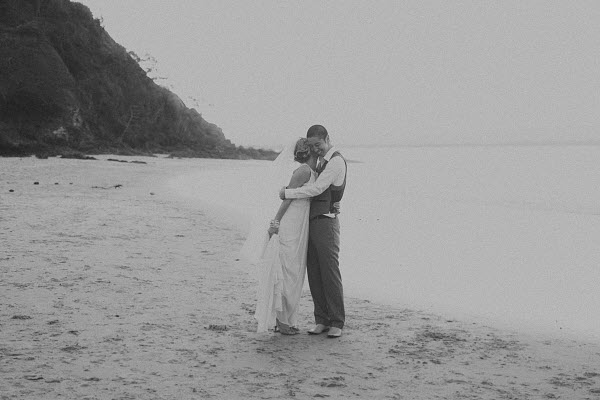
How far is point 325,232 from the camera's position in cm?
619

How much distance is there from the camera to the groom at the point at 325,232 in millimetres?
6035

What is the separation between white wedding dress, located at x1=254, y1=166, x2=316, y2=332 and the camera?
20.1 feet

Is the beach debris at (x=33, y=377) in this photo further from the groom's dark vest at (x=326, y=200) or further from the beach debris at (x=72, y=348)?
the groom's dark vest at (x=326, y=200)

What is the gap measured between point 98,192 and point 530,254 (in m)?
12.0

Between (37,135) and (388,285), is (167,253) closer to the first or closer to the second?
(388,285)

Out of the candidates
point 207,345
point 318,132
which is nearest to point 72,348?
point 207,345

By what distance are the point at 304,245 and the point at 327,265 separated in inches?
11.4

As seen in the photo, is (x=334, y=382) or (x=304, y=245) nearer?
(x=334, y=382)

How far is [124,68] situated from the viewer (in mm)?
49469

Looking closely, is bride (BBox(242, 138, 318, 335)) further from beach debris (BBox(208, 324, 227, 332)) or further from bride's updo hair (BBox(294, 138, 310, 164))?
beach debris (BBox(208, 324, 227, 332))

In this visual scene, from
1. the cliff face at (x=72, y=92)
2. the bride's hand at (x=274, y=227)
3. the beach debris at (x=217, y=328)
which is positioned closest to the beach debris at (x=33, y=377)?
the beach debris at (x=217, y=328)

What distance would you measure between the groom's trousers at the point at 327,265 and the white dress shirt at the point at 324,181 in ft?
1.15

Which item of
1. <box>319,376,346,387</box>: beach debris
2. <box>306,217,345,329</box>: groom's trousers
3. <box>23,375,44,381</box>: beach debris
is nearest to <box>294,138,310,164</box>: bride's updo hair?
<box>306,217,345,329</box>: groom's trousers

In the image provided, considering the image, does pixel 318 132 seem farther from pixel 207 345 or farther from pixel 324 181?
pixel 207 345
